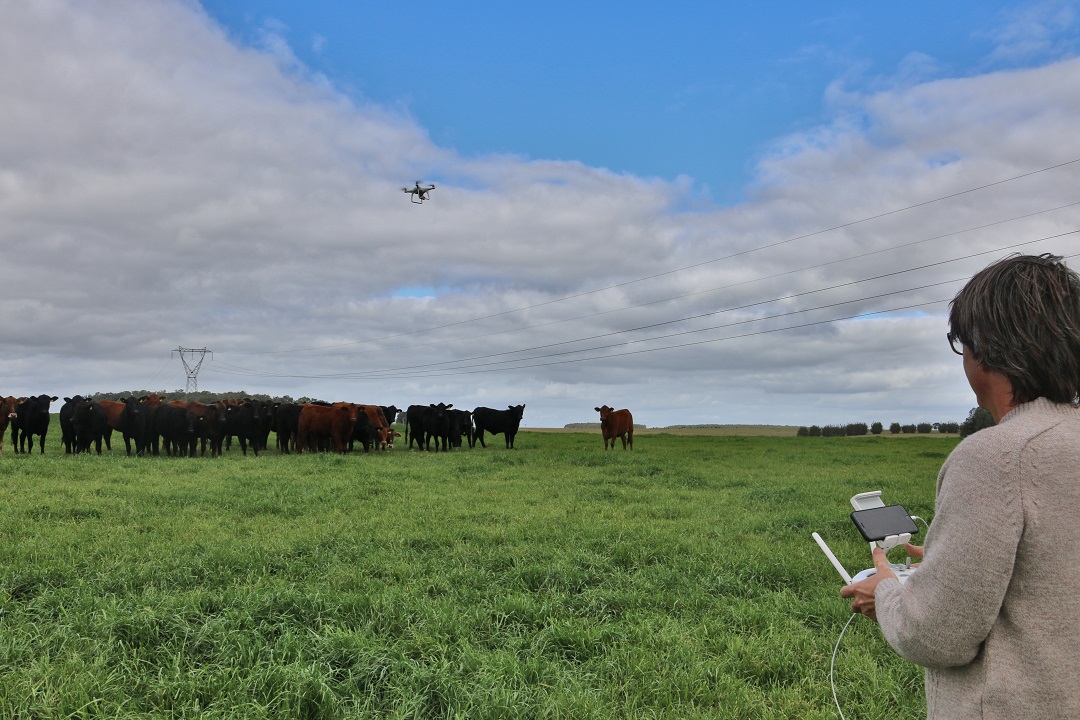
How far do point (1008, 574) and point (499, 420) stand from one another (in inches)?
1121

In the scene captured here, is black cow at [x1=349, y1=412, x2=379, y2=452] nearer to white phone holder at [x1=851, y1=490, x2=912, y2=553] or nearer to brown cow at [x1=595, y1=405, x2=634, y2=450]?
brown cow at [x1=595, y1=405, x2=634, y2=450]

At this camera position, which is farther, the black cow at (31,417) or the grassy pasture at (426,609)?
the black cow at (31,417)

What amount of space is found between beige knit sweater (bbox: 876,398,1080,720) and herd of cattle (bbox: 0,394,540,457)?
2268 cm

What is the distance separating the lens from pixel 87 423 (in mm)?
21547

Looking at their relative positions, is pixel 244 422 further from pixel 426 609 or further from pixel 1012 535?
pixel 1012 535

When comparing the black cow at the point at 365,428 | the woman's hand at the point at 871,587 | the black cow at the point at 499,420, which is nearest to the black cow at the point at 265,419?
the black cow at the point at 365,428

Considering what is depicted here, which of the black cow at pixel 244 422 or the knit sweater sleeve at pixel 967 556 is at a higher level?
the black cow at pixel 244 422

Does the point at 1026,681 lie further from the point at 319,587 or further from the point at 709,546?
the point at 709,546

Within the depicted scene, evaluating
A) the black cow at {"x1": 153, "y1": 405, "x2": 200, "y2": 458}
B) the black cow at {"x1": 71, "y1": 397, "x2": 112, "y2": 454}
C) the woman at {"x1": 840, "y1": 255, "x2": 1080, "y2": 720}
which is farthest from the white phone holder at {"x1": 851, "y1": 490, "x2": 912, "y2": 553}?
the black cow at {"x1": 71, "y1": 397, "x2": 112, "y2": 454}

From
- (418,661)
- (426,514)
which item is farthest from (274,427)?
(418,661)

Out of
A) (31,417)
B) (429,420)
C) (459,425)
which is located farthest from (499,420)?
(31,417)

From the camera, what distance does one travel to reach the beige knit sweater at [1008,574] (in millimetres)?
1765

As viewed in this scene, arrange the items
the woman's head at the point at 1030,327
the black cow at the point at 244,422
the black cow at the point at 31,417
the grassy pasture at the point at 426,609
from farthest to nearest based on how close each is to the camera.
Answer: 1. the black cow at the point at 244,422
2. the black cow at the point at 31,417
3. the grassy pasture at the point at 426,609
4. the woman's head at the point at 1030,327

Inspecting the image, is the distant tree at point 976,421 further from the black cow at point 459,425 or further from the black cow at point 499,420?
the black cow at point 459,425
